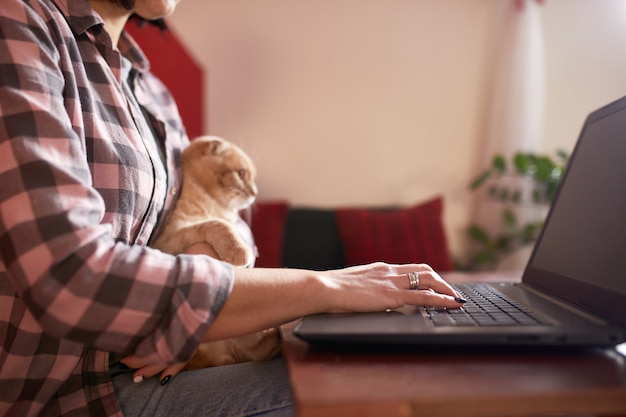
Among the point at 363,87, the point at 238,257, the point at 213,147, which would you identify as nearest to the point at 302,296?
the point at 238,257

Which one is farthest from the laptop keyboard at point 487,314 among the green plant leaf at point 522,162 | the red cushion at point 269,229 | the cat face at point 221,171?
the green plant leaf at point 522,162

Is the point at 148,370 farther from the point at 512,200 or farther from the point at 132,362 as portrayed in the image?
the point at 512,200

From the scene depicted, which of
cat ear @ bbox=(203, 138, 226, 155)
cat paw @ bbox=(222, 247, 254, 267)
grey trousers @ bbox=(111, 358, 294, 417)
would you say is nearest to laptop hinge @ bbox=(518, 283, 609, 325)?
grey trousers @ bbox=(111, 358, 294, 417)

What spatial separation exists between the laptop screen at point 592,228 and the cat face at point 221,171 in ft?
2.46

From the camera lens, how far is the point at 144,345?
22.0 inches

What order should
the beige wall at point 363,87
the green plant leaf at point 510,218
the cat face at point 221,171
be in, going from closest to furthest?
the cat face at point 221,171, the green plant leaf at point 510,218, the beige wall at point 363,87

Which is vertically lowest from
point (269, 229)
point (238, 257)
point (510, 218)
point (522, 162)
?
point (269, 229)

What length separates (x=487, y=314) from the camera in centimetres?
63

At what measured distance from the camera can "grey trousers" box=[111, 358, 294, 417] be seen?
682mm

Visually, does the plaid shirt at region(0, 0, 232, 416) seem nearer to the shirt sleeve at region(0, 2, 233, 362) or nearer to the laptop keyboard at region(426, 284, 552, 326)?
the shirt sleeve at region(0, 2, 233, 362)

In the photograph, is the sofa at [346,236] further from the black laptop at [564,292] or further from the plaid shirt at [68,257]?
the plaid shirt at [68,257]

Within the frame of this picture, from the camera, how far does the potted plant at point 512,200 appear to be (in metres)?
2.08

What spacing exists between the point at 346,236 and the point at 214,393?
4.62 feet

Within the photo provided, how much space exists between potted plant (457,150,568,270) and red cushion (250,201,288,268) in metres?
0.95
